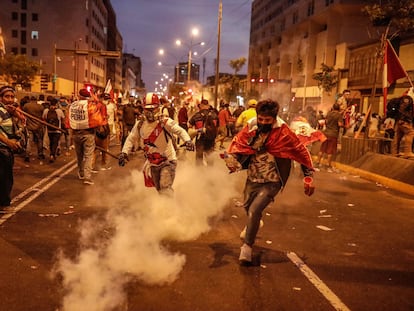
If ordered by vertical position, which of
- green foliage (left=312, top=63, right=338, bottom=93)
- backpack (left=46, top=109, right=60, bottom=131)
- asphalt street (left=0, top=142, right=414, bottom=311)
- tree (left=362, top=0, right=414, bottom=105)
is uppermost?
tree (left=362, top=0, right=414, bottom=105)

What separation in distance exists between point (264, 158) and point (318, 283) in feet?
4.76

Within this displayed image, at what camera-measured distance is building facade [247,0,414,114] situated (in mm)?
34688

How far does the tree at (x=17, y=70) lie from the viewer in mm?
57812

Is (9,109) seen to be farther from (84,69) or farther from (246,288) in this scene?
(84,69)

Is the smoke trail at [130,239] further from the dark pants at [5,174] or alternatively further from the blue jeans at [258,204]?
the dark pants at [5,174]

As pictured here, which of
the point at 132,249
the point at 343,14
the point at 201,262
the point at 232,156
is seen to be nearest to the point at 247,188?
the point at 232,156

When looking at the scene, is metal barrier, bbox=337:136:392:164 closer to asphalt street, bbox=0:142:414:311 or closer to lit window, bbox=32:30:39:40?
asphalt street, bbox=0:142:414:311

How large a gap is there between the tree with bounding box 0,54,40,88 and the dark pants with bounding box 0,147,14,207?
2141 inches

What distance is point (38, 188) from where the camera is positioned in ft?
30.3

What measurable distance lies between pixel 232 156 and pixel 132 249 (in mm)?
1595

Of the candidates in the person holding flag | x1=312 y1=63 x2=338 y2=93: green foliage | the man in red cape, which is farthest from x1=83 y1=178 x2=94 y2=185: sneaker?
x1=312 y1=63 x2=338 y2=93: green foliage

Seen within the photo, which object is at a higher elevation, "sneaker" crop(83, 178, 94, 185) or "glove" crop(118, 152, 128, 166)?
"glove" crop(118, 152, 128, 166)

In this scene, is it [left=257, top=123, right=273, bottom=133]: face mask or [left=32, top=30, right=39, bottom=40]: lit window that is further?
[left=32, top=30, right=39, bottom=40]: lit window

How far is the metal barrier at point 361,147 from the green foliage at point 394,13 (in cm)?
744
